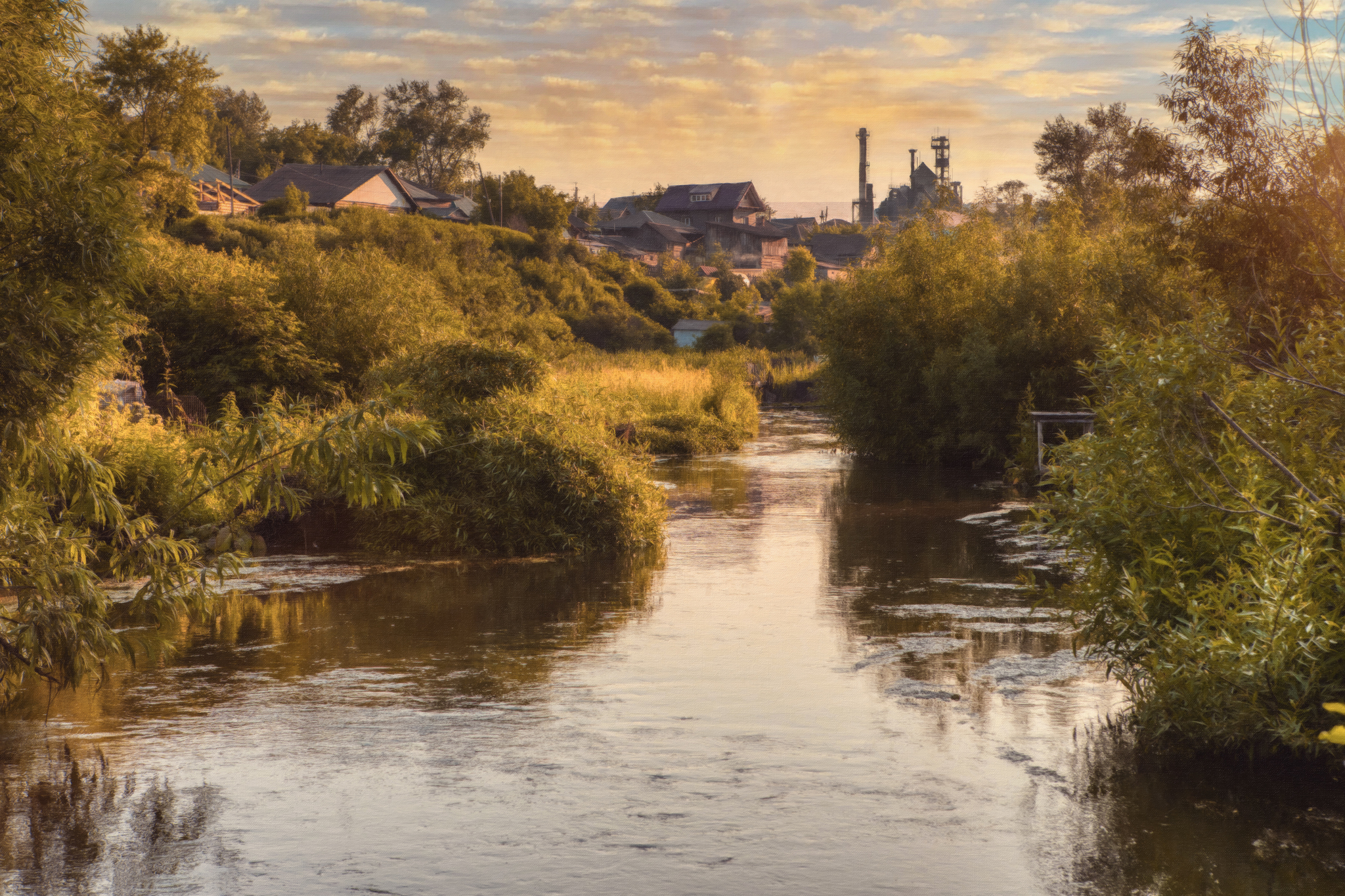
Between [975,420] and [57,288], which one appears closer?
[57,288]

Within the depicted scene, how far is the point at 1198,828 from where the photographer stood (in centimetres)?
660

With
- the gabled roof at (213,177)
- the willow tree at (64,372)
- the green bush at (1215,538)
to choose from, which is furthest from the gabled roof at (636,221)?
the willow tree at (64,372)

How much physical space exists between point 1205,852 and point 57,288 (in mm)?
6942

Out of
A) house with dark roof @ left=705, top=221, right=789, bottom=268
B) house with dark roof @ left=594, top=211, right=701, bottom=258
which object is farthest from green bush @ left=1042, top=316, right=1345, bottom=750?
house with dark roof @ left=705, top=221, right=789, bottom=268

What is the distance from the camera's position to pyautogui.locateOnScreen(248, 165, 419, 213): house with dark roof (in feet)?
258

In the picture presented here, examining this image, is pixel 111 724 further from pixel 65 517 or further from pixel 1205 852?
pixel 1205 852

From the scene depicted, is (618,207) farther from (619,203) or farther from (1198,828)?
(1198,828)

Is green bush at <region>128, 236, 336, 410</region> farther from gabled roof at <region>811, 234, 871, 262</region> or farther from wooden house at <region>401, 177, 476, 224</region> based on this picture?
gabled roof at <region>811, 234, 871, 262</region>

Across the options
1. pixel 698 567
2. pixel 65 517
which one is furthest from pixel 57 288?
pixel 698 567

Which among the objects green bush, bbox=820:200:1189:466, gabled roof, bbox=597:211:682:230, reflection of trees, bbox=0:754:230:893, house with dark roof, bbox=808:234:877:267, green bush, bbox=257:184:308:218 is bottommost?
reflection of trees, bbox=0:754:230:893

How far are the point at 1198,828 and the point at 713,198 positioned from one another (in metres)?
113

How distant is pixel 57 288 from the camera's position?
6.55m

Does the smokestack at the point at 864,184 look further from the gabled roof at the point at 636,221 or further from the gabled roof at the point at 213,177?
the gabled roof at the point at 213,177

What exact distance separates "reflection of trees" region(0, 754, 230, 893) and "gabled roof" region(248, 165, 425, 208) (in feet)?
245
